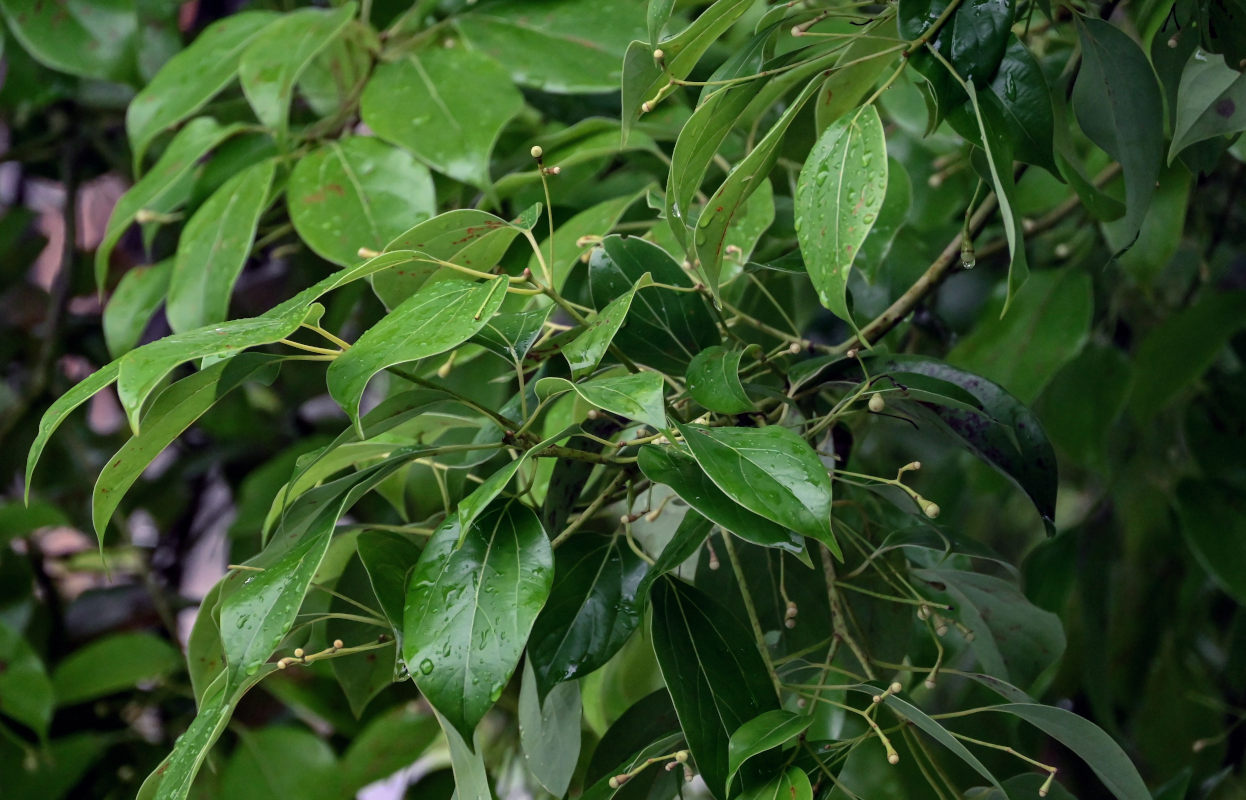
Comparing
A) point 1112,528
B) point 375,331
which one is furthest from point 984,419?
point 1112,528

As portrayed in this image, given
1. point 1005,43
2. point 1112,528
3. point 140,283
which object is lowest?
point 1112,528

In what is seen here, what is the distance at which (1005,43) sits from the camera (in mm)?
330

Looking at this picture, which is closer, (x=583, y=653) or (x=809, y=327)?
(x=583, y=653)

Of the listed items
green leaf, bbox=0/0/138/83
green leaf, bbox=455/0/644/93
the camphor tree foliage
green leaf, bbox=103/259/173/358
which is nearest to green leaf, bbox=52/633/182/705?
the camphor tree foliage

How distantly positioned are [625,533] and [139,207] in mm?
353

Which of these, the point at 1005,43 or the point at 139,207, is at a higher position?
the point at 1005,43

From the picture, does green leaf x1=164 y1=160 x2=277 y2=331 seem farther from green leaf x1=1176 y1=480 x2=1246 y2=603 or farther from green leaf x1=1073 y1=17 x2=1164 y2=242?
green leaf x1=1176 y1=480 x2=1246 y2=603

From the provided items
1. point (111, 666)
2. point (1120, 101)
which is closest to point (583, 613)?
point (1120, 101)

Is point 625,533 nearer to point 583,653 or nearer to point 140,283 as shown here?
point 583,653

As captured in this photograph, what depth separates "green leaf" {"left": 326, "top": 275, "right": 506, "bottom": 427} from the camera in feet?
0.91

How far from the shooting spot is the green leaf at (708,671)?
0.32 meters

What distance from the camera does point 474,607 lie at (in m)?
0.29

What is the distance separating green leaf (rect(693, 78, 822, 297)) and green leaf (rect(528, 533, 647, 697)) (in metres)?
0.11

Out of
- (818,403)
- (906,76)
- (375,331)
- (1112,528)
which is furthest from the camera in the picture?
(1112,528)
